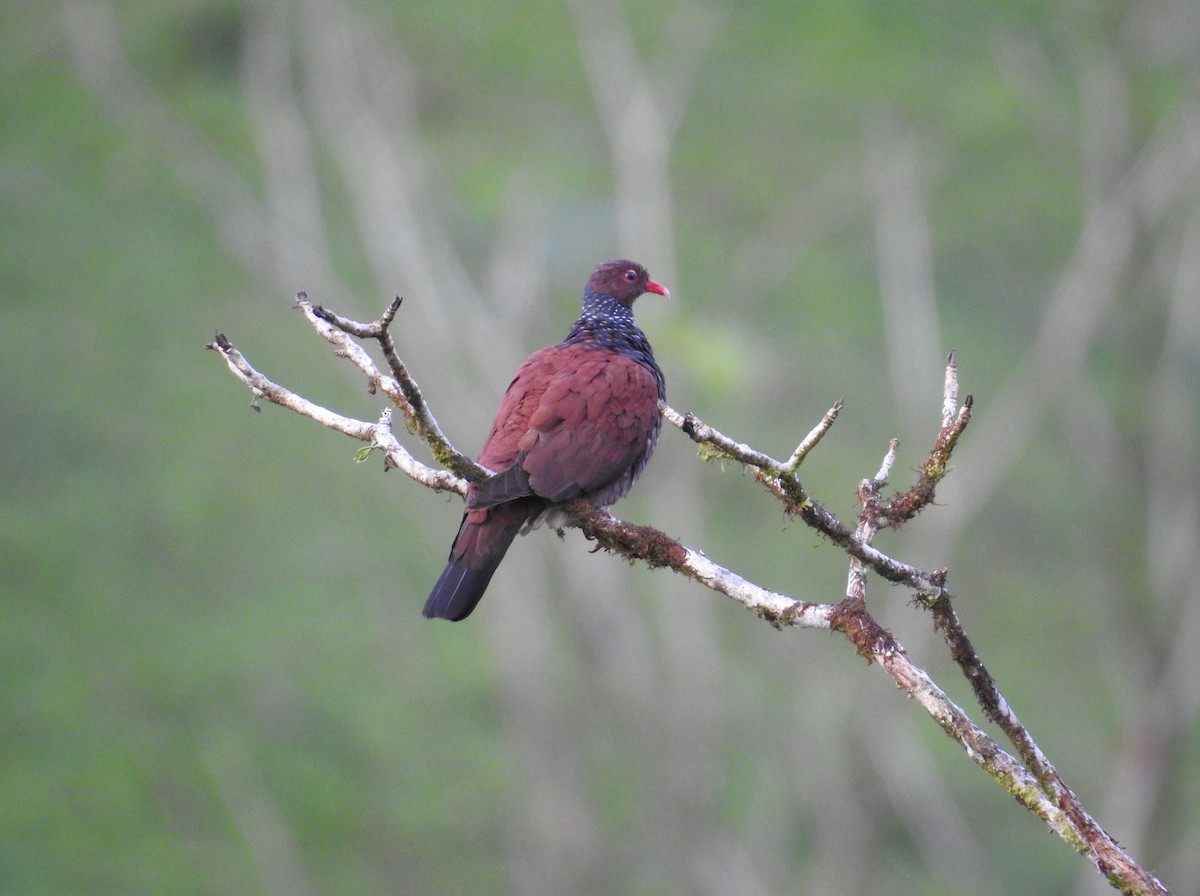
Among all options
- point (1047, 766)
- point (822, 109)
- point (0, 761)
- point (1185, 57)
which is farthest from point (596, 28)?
point (1047, 766)

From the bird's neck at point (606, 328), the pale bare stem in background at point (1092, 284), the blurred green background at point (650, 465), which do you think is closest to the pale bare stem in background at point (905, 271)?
the blurred green background at point (650, 465)

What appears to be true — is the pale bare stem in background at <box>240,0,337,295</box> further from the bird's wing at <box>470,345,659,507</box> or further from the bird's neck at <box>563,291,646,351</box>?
the bird's wing at <box>470,345,659,507</box>

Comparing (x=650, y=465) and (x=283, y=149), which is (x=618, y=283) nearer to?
(x=650, y=465)

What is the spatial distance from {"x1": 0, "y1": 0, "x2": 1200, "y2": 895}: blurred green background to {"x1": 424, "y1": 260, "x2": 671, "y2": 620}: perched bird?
441 cm

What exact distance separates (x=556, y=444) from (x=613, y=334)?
1.01 m

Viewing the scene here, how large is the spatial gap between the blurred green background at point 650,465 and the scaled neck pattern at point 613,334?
3.45 metres

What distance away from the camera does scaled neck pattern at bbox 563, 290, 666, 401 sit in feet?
18.2

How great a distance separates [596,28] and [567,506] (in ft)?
29.1

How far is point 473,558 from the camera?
15.2 feet

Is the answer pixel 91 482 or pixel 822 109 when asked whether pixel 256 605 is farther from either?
pixel 822 109

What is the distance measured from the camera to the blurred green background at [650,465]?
11.0 m

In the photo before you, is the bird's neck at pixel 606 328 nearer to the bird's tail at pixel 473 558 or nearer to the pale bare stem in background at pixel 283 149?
the bird's tail at pixel 473 558

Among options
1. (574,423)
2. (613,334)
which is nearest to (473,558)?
(574,423)

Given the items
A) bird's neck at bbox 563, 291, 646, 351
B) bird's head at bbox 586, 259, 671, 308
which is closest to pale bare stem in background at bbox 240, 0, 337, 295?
bird's head at bbox 586, 259, 671, 308
